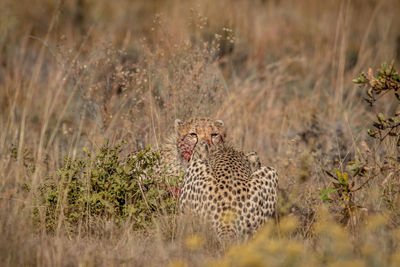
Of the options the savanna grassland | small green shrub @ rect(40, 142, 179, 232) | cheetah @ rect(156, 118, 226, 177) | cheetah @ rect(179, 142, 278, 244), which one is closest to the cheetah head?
cheetah @ rect(156, 118, 226, 177)

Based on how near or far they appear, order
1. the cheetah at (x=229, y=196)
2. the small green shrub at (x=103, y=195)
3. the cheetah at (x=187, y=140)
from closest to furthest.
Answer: the cheetah at (x=229, y=196), the small green shrub at (x=103, y=195), the cheetah at (x=187, y=140)

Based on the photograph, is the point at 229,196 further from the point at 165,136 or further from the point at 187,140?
the point at 165,136

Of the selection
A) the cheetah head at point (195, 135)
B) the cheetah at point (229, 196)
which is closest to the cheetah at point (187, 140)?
the cheetah head at point (195, 135)

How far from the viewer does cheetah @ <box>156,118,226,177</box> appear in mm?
5290

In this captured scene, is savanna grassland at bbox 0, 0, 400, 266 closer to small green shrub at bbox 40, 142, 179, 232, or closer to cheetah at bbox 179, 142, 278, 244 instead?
small green shrub at bbox 40, 142, 179, 232

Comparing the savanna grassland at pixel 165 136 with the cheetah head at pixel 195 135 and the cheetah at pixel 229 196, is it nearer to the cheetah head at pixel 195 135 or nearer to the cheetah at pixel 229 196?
the cheetah at pixel 229 196

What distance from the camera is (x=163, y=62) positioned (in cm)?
662

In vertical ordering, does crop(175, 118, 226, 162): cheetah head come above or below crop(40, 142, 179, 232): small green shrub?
above

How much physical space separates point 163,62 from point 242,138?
1.38 metres

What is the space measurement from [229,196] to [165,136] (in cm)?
210

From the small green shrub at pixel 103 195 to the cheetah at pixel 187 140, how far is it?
1.96ft

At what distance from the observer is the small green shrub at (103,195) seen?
4301 mm

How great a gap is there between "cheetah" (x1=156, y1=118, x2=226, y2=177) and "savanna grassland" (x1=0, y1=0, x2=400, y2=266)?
0.81 feet

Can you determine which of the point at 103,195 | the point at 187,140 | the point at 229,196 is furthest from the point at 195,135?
the point at 229,196
